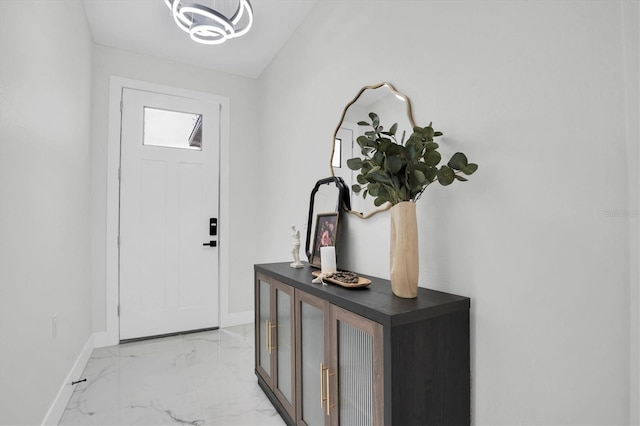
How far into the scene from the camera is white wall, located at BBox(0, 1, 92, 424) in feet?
4.06

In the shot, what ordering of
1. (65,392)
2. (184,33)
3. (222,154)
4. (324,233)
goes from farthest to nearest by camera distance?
(222,154)
(184,33)
(324,233)
(65,392)

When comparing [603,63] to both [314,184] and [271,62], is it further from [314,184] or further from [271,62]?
[271,62]

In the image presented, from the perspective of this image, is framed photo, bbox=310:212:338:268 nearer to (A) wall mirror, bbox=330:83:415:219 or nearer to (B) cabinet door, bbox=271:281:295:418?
(A) wall mirror, bbox=330:83:415:219

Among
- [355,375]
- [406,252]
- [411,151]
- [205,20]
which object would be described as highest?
[205,20]

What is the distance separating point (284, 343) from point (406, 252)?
0.96 m

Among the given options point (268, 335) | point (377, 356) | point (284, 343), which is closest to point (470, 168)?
point (377, 356)

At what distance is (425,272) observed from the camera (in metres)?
1.44

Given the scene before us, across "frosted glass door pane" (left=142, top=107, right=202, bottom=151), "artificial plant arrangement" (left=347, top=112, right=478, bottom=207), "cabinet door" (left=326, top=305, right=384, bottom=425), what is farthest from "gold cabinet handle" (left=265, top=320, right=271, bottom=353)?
Answer: "frosted glass door pane" (left=142, top=107, right=202, bottom=151)

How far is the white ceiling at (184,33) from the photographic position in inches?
96.7

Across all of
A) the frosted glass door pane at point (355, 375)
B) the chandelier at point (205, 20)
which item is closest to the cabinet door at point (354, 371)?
the frosted glass door pane at point (355, 375)

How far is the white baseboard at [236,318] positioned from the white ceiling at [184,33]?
2.50m

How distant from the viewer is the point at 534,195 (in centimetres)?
105

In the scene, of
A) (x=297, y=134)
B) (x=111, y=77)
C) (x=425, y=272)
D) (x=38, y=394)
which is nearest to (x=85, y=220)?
(x=111, y=77)

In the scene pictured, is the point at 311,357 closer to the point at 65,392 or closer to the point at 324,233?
the point at 324,233
